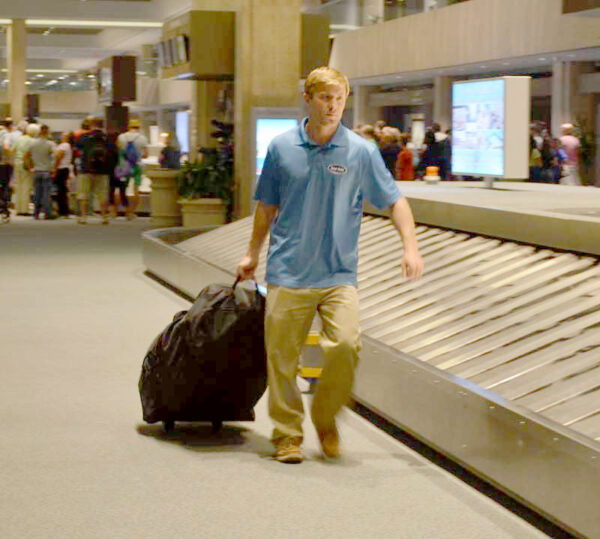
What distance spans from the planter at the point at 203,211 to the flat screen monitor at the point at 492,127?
5.53 m

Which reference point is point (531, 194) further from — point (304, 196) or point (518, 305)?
point (304, 196)

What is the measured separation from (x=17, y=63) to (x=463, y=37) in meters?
16.5

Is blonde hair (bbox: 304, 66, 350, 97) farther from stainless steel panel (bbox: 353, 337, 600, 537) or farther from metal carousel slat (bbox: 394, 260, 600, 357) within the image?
metal carousel slat (bbox: 394, 260, 600, 357)

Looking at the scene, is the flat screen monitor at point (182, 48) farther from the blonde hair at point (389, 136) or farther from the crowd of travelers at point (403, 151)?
the blonde hair at point (389, 136)

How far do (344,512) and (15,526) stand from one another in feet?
3.80

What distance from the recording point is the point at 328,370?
16.7 ft

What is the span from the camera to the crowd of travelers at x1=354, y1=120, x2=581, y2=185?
2036cm

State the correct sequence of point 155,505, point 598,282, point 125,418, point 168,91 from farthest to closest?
point 168,91, point 125,418, point 598,282, point 155,505

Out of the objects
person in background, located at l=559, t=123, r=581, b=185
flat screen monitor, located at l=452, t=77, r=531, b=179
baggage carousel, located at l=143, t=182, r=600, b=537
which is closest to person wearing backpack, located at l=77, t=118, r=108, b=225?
person in background, located at l=559, t=123, r=581, b=185

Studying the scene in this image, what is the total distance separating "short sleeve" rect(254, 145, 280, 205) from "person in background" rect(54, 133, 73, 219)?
16363 millimetres

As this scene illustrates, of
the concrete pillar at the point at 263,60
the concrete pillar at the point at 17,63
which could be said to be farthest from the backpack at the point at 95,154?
the concrete pillar at the point at 17,63

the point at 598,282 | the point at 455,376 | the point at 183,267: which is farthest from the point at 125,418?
the point at 183,267

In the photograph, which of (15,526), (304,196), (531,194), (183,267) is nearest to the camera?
(15,526)

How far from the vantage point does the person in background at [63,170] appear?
21125mm
